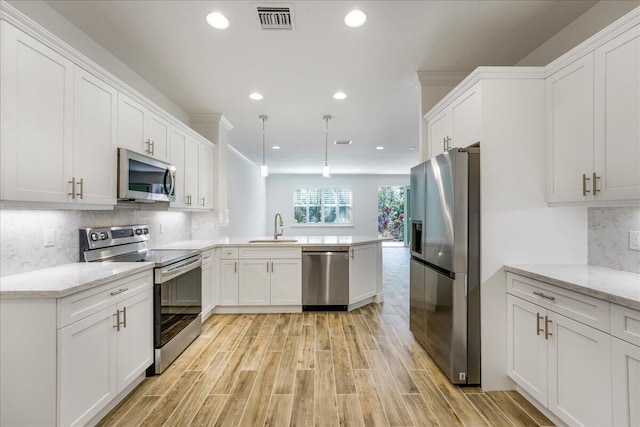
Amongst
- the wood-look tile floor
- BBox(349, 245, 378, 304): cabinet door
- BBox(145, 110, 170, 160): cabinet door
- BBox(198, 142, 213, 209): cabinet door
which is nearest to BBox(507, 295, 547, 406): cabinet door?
the wood-look tile floor

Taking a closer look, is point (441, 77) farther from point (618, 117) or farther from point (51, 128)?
point (51, 128)

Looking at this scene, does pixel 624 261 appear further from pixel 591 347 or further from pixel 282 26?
pixel 282 26

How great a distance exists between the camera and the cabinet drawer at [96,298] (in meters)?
1.58

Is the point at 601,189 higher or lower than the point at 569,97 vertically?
lower

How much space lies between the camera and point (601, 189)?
5.90 feet

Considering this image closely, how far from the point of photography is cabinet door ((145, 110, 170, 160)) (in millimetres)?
2912

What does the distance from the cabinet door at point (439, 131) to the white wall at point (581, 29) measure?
36.3 inches

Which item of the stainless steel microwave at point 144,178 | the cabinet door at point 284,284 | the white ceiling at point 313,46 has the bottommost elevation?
the cabinet door at point 284,284

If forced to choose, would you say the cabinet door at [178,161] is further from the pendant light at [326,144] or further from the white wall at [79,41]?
the pendant light at [326,144]

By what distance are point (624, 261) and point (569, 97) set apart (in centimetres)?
111

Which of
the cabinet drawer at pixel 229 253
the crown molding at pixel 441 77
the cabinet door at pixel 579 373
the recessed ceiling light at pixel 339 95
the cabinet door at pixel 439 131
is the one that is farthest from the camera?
the cabinet drawer at pixel 229 253

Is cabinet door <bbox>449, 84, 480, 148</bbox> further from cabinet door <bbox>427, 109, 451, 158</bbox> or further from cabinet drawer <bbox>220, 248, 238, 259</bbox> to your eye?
cabinet drawer <bbox>220, 248, 238, 259</bbox>

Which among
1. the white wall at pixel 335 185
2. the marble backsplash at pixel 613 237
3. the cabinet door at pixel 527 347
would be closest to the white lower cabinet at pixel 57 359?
the cabinet door at pixel 527 347

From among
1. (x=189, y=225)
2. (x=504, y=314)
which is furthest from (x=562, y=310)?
(x=189, y=225)
